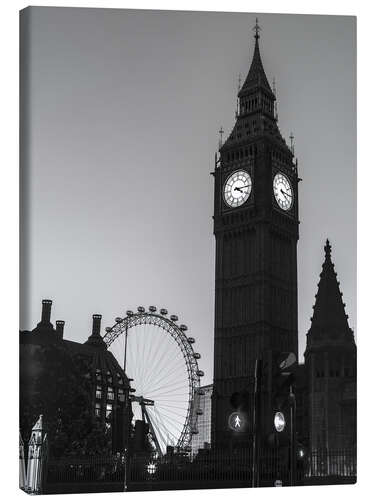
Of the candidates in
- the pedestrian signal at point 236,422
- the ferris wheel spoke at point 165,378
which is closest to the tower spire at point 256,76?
the ferris wheel spoke at point 165,378

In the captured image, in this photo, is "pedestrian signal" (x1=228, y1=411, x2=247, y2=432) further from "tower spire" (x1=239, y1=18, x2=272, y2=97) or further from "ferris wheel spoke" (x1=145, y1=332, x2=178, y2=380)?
"tower spire" (x1=239, y1=18, x2=272, y2=97)

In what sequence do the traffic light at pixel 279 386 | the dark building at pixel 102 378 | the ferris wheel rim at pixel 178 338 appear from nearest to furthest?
the traffic light at pixel 279 386, the dark building at pixel 102 378, the ferris wheel rim at pixel 178 338

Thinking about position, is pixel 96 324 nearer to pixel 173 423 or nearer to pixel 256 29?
pixel 173 423

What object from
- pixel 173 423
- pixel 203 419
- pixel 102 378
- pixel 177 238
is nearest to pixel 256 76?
pixel 177 238

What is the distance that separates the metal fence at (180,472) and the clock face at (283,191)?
4193mm

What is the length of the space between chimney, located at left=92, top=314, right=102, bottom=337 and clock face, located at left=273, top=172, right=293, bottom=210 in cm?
405

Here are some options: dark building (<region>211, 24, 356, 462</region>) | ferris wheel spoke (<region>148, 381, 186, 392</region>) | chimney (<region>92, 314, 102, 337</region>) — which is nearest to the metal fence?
dark building (<region>211, 24, 356, 462</region>)

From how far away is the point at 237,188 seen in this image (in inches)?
625

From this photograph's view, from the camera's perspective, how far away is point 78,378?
45.1ft

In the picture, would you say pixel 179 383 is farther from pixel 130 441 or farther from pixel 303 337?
pixel 303 337

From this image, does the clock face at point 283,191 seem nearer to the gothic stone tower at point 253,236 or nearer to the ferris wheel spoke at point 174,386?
the gothic stone tower at point 253,236

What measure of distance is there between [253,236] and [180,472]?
15.3 ft

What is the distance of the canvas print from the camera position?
42.8 ft

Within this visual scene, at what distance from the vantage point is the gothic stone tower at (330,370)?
1467cm
